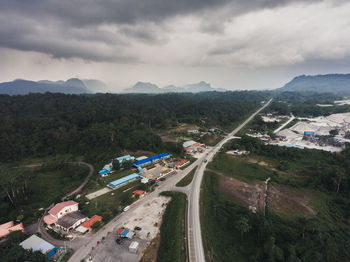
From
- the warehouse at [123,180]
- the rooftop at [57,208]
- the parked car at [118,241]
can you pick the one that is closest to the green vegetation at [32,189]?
the rooftop at [57,208]

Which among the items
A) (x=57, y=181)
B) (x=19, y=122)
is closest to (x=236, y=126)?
(x=57, y=181)

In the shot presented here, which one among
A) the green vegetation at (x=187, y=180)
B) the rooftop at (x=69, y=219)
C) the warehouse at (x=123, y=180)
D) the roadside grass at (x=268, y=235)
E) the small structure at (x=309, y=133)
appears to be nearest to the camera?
the roadside grass at (x=268, y=235)

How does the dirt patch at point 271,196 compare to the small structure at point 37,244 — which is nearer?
the small structure at point 37,244

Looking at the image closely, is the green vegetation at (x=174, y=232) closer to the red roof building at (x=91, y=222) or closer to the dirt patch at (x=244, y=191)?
the dirt patch at (x=244, y=191)

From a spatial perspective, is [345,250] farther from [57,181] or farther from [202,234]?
[57,181]

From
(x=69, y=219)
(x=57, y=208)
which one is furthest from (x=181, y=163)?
(x=57, y=208)
